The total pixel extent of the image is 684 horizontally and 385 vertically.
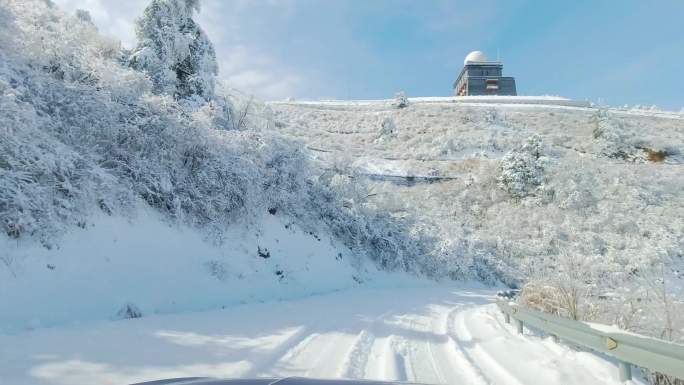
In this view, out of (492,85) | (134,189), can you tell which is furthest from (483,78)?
(134,189)

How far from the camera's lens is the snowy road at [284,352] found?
4.26 m

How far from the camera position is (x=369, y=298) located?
1254 cm

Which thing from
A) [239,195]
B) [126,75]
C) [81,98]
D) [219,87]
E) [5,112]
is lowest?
[239,195]

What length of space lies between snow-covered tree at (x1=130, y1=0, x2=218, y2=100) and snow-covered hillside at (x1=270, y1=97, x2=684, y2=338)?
581 cm

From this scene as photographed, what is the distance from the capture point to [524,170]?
29.1 metres

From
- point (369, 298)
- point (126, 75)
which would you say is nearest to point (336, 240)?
point (369, 298)

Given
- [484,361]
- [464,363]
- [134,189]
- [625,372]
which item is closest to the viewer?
[625,372]

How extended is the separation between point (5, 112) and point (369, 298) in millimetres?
10140

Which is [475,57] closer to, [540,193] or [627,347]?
[540,193]

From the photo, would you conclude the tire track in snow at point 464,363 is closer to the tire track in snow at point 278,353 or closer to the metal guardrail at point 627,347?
the metal guardrail at point 627,347

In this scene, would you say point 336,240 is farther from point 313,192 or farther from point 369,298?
→ point 369,298

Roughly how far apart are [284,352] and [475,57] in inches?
4110

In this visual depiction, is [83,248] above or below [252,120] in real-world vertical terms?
below

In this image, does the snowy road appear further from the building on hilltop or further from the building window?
the building window
